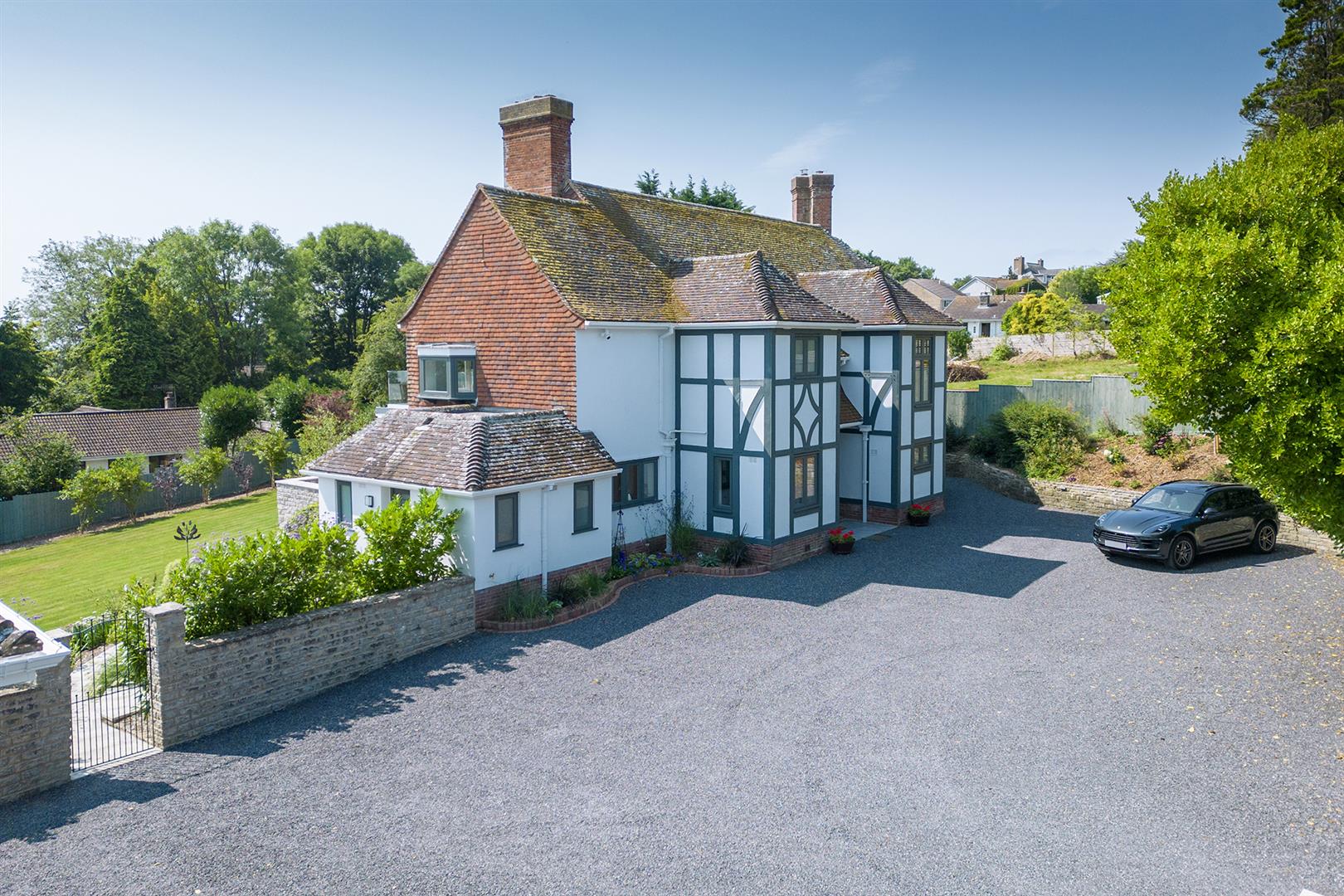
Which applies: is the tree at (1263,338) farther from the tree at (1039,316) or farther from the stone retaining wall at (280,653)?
the tree at (1039,316)

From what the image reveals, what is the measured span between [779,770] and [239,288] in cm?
6320

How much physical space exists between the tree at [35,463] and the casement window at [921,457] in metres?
30.8

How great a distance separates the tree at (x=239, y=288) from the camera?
6075 centimetres

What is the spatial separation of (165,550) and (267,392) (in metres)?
21.1

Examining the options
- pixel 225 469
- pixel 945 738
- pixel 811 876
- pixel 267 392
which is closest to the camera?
pixel 811 876

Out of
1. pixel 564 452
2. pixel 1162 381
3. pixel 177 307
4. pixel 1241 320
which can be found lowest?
pixel 564 452

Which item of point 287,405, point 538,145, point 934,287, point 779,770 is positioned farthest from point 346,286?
point 779,770

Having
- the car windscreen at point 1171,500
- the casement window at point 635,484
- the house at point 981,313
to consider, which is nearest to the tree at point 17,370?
the casement window at point 635,484

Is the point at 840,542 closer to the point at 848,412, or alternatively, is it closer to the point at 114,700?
the point at 848,412

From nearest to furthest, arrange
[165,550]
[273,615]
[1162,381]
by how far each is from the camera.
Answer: [273,615], [1162,381], [165,550]

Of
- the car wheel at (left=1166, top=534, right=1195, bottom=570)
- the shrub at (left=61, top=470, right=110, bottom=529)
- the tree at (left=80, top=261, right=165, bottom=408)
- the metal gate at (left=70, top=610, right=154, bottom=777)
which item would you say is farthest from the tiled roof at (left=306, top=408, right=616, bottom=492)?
the tree at (left=80, top=261, right=165, bottom=408)

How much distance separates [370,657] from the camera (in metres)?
13.3

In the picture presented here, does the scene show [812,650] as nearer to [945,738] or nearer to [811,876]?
[945,738]

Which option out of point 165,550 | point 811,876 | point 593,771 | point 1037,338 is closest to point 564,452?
point 593,771
